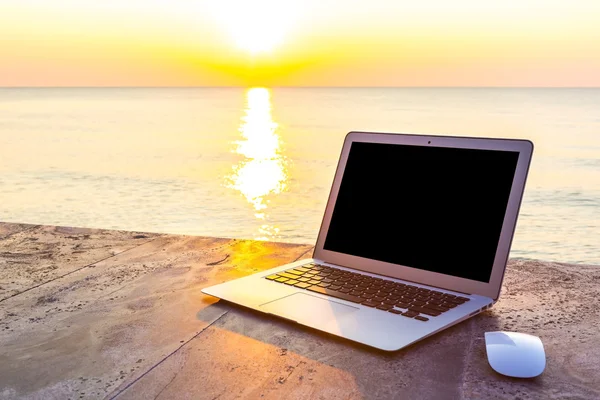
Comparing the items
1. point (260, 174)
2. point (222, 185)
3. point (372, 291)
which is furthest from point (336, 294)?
point (260, 174)

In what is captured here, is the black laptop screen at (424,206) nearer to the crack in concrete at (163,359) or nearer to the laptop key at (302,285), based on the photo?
the laptop key at (302,285)

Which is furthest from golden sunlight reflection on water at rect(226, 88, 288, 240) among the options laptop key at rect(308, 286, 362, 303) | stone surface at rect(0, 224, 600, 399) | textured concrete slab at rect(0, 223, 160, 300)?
laptop key at rect(308, 286, 362, 303)

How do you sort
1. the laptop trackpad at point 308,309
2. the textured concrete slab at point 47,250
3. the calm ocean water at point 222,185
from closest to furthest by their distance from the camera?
the laptop trackpad at point 308,309
the textured concrete slab at point 47,250
the calm ocean water at point 222,185

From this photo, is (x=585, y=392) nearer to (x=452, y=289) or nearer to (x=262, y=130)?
(x=452, y=289)

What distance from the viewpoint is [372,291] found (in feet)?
4.21

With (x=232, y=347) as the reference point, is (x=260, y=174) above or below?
below

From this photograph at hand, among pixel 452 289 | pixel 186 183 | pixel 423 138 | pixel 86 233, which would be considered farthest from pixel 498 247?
pixel 186 183

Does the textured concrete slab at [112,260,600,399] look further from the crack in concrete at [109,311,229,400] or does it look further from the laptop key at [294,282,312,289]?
the laptop key at [294,282,312,289]

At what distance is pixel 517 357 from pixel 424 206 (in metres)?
0.50

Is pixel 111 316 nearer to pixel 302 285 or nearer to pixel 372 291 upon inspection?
pixel 302 285

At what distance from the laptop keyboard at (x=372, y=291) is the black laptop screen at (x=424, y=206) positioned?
8 centimetres

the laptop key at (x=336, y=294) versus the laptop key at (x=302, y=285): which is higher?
the laptop key at (x=336, y=294)

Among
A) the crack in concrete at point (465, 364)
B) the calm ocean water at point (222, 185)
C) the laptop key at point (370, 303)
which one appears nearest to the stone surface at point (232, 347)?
the crack in concrete at point (465, 364)

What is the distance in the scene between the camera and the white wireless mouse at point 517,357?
0.97m
